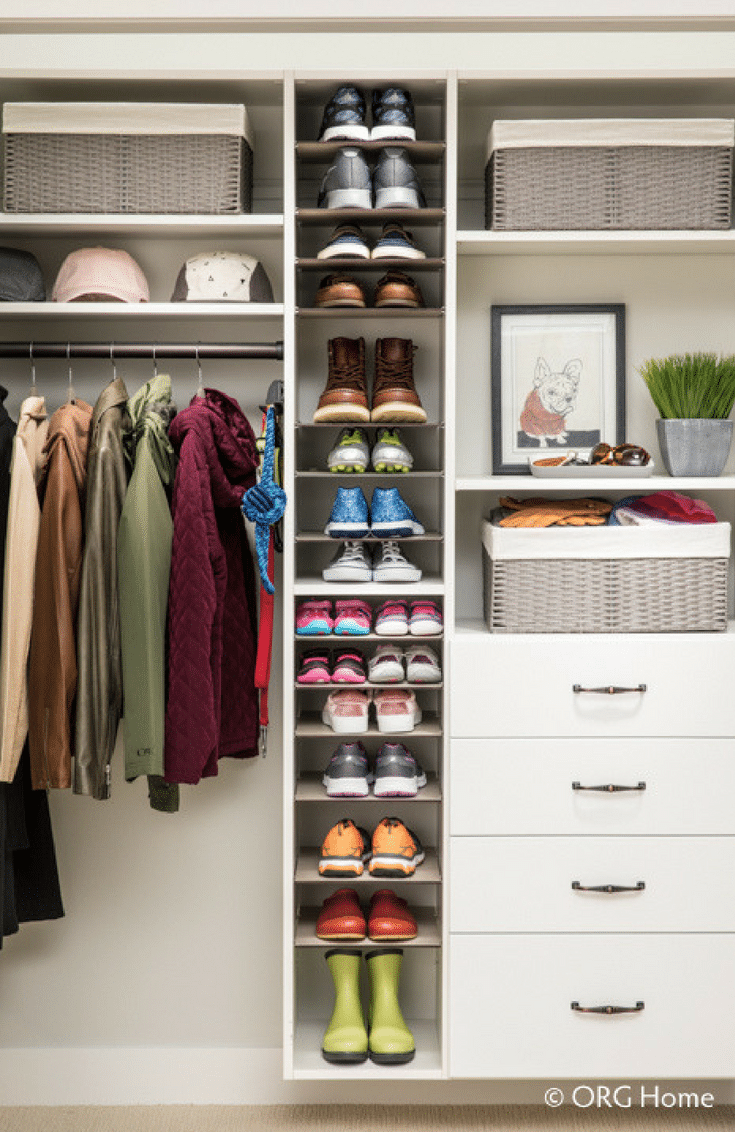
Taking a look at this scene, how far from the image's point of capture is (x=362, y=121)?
236cm

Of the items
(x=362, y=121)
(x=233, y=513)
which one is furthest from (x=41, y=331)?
(x=362, y=121)

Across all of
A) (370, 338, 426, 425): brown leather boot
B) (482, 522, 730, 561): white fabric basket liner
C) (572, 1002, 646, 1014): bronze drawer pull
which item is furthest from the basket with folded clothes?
(572, 1002, 646, 1014): bronze drawer pull

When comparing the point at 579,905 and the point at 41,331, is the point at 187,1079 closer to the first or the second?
the point at 579,905

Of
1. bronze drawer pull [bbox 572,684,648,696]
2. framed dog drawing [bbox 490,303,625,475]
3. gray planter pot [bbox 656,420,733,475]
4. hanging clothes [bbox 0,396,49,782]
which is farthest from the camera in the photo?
framed dog drawing [bbox 490,303,625,475]

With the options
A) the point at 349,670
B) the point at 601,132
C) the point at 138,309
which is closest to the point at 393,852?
the point at 349,670

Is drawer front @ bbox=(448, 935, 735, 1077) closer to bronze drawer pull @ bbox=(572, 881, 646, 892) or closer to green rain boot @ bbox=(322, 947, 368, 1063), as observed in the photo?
bronze drawer pull @ bbox=(572, 881, 646, 892)

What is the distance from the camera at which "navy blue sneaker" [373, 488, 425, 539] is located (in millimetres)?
2389

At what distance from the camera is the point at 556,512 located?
2.43 meters

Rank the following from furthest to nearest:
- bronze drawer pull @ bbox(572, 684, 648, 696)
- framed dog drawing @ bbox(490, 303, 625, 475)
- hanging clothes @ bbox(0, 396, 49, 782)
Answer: framed dog drawing @ bbox(490, 303, 625, 475)
bronze drawer pull @ bbox(572, 684, 648, 696)
hanging clothes @ bbox(0, 396, 49, 782)

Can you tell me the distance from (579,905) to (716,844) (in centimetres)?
34

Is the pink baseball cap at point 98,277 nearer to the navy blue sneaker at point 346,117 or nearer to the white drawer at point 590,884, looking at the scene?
the navy blue sneaker at point 346,117

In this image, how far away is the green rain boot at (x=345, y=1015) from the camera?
2.38 metres

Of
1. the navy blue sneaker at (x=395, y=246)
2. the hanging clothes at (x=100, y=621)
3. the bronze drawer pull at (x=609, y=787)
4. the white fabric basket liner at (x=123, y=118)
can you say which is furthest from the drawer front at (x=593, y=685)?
the white fabric basket liner at (x=123, y=118)

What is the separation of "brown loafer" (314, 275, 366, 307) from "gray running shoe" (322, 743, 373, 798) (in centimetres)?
104
